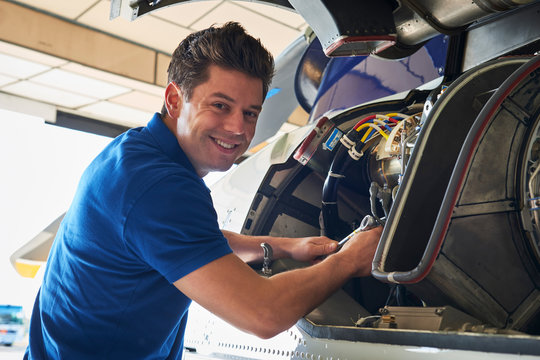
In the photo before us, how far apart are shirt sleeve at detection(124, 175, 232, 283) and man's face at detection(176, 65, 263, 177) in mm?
269

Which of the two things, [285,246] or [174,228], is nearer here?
[174,228]

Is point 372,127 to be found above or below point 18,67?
above

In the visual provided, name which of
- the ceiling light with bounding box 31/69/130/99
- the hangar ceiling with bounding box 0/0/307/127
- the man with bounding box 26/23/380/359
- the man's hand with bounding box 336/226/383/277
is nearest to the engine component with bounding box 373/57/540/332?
the man's hand with bounding box 336/226/383/277

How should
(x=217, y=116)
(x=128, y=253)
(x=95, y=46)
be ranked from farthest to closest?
(x=95, y=46) → (x=217, y=116) → (x=128, y=253)

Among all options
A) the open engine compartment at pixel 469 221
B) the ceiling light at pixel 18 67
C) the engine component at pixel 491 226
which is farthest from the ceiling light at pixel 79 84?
the engine component at pixel 491 226

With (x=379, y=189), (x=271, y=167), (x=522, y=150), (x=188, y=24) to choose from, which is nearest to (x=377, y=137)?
(x=379, y=189)

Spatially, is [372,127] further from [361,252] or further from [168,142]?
[168,142]

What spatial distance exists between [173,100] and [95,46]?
587 centimetres

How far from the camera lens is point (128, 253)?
1.37m

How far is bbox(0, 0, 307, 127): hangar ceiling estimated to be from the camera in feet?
20.9

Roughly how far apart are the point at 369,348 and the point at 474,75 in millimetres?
662

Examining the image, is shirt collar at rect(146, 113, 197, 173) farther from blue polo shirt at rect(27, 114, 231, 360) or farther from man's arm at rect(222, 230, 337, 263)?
man's arm at rect(222, 230, 337, 263)

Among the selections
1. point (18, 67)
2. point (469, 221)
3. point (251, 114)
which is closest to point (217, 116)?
point (251, 114)

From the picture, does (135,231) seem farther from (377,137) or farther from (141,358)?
(377,137)
